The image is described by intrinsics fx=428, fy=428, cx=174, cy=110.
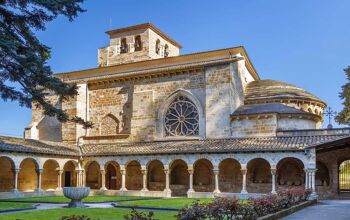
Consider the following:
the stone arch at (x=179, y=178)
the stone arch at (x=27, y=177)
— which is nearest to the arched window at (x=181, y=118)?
the stone arch at (x=179, y=178)

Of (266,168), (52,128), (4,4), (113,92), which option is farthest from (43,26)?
(52,128)

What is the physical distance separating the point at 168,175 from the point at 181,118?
17.1ft

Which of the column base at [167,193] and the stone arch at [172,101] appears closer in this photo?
the column base at [167,193]

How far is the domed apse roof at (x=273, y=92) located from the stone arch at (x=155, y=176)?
8.49 meters

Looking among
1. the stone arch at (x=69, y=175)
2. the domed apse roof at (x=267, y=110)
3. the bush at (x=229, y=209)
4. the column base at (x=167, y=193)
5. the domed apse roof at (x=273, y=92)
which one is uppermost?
the domed apse roof at (x=273, y=92)

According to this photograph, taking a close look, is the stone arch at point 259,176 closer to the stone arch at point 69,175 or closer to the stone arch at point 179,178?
the stone arch at point 179,178

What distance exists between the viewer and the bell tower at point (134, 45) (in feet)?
129

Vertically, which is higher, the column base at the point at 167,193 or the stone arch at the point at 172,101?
the stone arch at the point at 172,101

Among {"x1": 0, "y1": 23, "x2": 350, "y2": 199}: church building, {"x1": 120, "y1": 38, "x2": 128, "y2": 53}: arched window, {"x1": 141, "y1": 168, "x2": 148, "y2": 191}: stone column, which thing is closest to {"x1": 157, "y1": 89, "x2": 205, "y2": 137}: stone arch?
{"x1": 0, "y1": 23, "x2": 350, "y2": 199}: church building

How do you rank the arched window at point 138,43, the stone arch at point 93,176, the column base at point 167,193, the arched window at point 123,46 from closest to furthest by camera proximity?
the column base at point 167,193
the stone arch at point 93,176
the arched window at point 138,43
the arched window at point 123,46

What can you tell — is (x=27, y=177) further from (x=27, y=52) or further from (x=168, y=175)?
(x=27, y=52)

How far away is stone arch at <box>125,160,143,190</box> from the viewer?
32469mm

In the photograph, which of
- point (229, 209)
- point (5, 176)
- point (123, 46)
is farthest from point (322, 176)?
point (123, 46)

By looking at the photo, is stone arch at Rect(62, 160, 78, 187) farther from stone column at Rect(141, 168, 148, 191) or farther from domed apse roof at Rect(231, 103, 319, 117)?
domed apse roof at Rect(231, 103, 319, 117)
